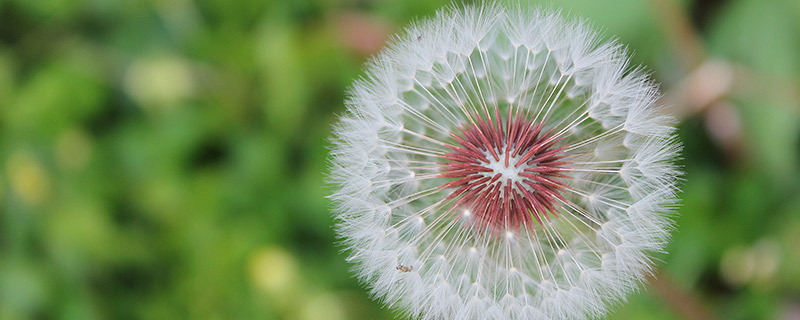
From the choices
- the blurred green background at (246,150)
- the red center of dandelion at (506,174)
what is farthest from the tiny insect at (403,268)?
the blurred green background at (246,150)

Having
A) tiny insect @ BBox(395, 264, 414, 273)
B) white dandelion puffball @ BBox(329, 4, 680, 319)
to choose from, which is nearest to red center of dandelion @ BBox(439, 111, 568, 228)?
white dandelion puffball @ BBox(329, 4, 680, 319)

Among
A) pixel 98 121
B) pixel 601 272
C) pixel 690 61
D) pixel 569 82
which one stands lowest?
pixel 98 121

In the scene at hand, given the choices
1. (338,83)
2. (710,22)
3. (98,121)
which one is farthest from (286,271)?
(710,22)

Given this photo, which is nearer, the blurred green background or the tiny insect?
the tiny insect

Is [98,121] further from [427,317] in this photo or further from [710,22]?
[710,22]

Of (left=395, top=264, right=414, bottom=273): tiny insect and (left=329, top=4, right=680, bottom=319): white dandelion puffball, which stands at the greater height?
(left=329, top=4, right=680, bottom=319): white dandelion puffball

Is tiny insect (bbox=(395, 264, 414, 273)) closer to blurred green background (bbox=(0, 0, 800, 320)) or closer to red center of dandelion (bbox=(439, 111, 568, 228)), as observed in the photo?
red center of dandelion (bbox=(439, 111, 568, 228))

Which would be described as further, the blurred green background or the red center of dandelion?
the blurred green background

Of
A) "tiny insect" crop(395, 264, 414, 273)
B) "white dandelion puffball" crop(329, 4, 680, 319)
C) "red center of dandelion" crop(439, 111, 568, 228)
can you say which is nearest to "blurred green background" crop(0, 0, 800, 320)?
"white dandelion puffball" crop(329, 4, 680, 319)

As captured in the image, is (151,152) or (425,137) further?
(151,152)
